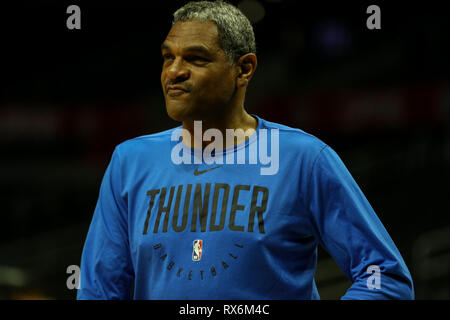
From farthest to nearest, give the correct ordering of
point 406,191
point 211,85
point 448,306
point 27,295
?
point 406,191 → point 27,295 → point 211,85 → point 448,306

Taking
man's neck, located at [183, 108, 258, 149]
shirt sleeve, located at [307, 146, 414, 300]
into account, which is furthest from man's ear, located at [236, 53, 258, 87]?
shirt sleeve, located at [307, 146, 414, 300]

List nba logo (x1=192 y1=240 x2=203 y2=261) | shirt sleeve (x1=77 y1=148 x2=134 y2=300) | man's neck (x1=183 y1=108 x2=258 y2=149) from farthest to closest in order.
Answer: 1. man's neck (x1=183 y1=108 x2=258 y2=149)
2. shirt sleeve (x1=77 y1=148 x2=134 y2=300)
3. nba logo (x1=192 y1=240 x2=203 y2=261)

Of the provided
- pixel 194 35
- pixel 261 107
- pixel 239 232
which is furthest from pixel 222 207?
pixel 261 107

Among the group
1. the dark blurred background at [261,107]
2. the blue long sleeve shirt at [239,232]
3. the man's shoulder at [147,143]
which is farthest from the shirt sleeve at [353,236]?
the dark blurred background at [261,107]

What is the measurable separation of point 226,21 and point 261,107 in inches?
346

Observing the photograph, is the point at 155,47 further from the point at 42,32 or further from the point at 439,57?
the point at 439,57

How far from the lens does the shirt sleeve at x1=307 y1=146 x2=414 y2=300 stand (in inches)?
69.3

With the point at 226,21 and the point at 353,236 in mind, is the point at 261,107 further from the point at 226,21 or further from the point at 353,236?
the point at 353,236

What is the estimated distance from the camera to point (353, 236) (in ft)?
6.01

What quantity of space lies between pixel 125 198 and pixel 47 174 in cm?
1157

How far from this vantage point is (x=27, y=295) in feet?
22.3

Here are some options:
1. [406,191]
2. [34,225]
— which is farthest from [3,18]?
[406,191]

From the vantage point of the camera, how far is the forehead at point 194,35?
1955 millimetres

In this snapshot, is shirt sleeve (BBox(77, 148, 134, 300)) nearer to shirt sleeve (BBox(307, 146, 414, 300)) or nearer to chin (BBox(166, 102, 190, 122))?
chin (BBox(166, 102, 190, 122))
